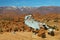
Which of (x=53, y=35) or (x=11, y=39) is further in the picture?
(x=53, y=35)

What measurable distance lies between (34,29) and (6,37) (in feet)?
9.29

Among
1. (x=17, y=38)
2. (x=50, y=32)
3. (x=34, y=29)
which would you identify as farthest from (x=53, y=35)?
(x=17, y=38)

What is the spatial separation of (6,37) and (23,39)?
2.77 feet

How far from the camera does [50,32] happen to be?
1148 centimetres

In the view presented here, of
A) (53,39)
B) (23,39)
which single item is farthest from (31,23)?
(23,39)

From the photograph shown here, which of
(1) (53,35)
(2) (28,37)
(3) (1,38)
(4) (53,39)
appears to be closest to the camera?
(3) (1,38)

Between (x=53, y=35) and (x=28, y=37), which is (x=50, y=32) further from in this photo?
(x=28, y=37)

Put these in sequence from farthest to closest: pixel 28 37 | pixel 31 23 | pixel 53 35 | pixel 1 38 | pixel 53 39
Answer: pixel 31 23 → pixel 53 35 → pixel 53 39 → pixel 28 37 → pixel 1 38

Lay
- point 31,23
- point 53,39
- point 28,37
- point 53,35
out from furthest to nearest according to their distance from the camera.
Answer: point 31,23 → point 53,35 → point 53,39 → point 28,37

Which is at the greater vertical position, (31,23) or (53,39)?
→ (31,23)

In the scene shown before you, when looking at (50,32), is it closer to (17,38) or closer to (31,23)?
(31,23)

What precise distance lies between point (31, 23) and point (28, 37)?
2.66 metres

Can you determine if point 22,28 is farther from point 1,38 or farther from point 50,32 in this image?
point 1,38

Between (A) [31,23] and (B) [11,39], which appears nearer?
(B) [11,39]
